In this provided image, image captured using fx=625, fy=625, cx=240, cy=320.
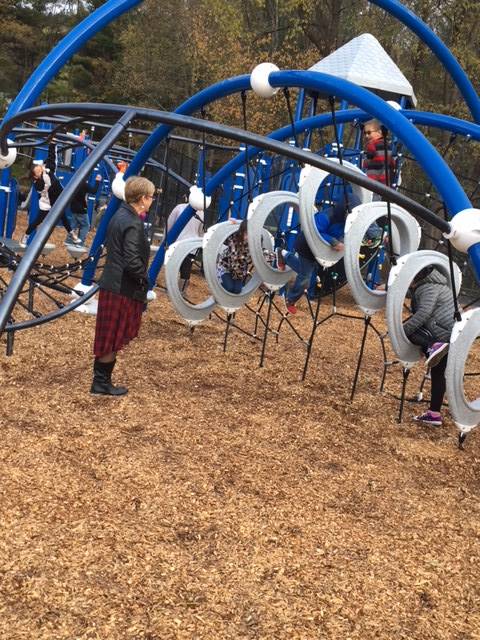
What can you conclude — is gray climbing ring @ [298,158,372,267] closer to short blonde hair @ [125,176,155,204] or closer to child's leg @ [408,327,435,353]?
child's leg @ [408,327,435,353]

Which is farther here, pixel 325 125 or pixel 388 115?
pixel 325 125

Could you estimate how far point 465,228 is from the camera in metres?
3.40

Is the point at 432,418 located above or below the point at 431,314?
below

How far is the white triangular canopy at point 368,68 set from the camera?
455 inches

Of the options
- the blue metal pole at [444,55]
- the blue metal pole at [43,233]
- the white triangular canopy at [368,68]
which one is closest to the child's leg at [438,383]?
the blue metal pole at [43,233]

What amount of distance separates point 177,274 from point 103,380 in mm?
1618

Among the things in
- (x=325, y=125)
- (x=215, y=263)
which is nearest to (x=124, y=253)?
(x=215, y=263)

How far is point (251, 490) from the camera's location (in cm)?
383

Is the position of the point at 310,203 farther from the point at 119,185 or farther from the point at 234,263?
the point at 119,185

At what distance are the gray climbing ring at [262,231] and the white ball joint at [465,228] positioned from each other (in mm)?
2458

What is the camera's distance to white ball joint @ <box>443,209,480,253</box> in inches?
133

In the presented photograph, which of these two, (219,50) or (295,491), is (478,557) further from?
(219,50)

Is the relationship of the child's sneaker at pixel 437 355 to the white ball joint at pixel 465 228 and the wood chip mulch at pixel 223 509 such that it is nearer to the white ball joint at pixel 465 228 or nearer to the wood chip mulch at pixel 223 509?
the wood chip mulch at pixel 223 509

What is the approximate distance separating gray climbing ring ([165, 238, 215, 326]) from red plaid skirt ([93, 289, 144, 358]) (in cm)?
141
